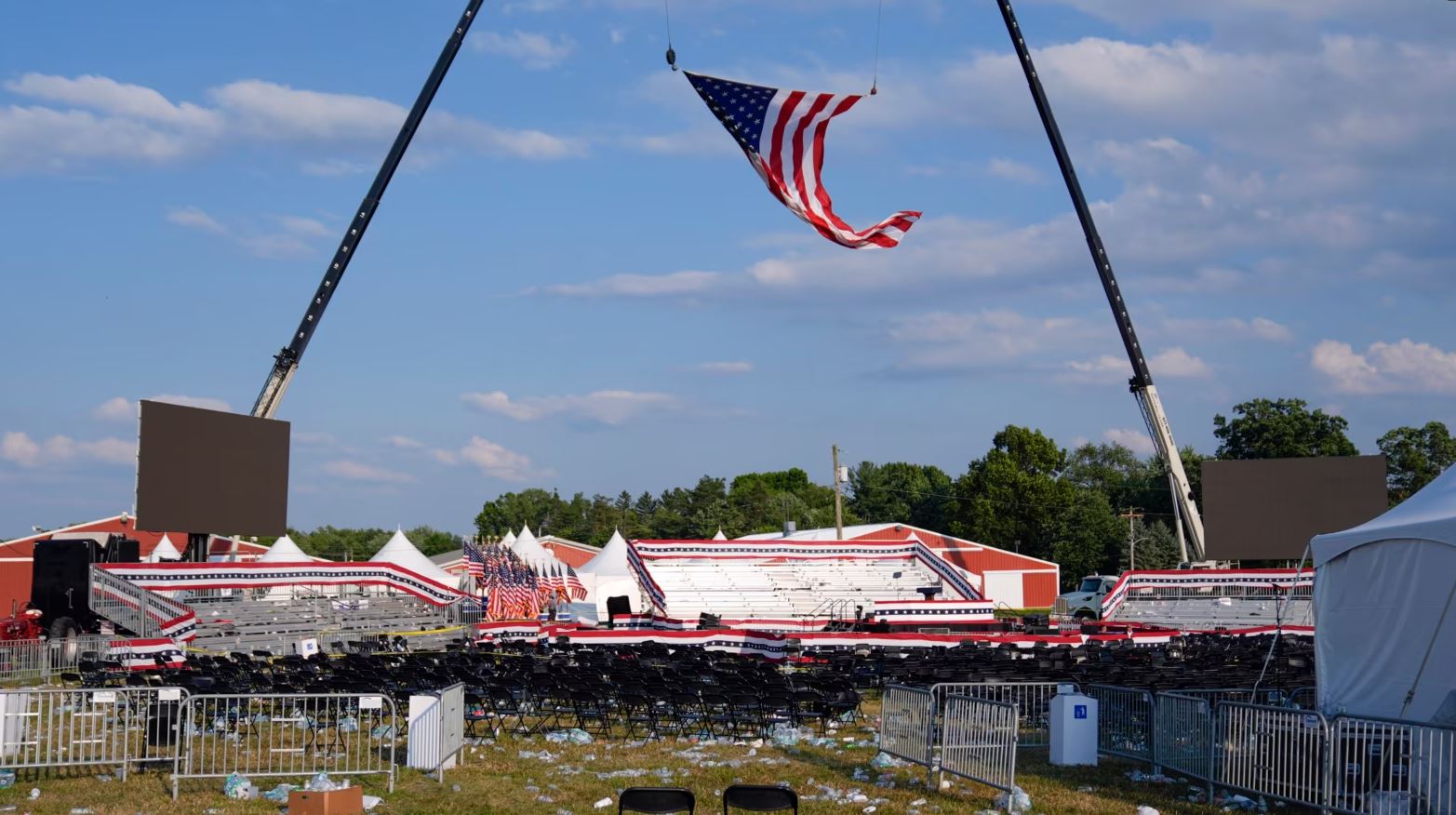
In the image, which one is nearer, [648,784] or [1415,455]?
[648,784]

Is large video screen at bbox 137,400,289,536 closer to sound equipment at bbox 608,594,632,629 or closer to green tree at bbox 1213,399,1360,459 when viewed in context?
sound equipment at bbox 608,594,632,629

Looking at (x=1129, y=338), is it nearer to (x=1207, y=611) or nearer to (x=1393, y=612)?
(x=1207, y=611)

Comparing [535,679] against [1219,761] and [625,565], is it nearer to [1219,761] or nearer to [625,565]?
[1219,761]

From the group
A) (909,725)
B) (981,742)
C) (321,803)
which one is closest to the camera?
(321,803)

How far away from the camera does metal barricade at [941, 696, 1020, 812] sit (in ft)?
37.2

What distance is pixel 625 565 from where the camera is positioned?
52000mm

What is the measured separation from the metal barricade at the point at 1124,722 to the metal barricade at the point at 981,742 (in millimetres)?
2243

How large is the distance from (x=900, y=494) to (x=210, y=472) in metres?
71.9

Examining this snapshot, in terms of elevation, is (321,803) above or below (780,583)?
above

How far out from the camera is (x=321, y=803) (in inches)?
409

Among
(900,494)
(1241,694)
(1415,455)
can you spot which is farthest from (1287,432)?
(1241,694)

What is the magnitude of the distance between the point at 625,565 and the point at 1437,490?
130 feet

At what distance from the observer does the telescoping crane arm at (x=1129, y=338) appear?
1845 inches

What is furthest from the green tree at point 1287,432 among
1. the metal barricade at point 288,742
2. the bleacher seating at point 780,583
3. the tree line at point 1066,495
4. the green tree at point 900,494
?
the metal barricade at point 288,742
